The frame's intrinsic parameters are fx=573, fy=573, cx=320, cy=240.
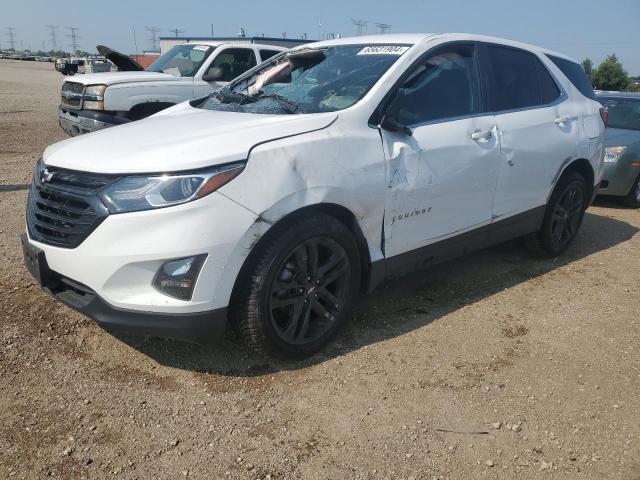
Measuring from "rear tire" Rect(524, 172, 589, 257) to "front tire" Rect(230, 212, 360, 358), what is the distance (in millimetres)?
2390

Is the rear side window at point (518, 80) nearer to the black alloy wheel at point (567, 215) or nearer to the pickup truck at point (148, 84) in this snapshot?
the black alloy wheel at point (567, 215)

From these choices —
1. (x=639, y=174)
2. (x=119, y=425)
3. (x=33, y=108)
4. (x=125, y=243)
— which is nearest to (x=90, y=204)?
(x=125, y=243)

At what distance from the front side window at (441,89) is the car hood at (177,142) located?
1.98 ft

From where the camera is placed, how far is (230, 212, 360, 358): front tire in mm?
2969

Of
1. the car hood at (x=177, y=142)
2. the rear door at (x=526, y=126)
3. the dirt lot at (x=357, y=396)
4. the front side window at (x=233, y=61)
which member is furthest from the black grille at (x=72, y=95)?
the rear door at (x=526, y=126)

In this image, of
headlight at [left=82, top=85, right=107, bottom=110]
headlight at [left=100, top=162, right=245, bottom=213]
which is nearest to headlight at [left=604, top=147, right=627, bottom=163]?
headlight at [left=100, top=162, right=245, bottom=213]

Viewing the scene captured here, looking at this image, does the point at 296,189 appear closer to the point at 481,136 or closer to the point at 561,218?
the point at 481,136

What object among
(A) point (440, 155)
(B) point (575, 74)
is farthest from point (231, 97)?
(B) point (575, 74)

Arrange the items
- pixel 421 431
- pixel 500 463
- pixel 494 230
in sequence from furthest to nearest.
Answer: pixel 494 230
pixel 421 431
pixel 500 463

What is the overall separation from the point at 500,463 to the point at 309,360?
121cm

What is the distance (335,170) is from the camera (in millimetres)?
3170

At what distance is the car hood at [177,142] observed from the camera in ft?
9.21

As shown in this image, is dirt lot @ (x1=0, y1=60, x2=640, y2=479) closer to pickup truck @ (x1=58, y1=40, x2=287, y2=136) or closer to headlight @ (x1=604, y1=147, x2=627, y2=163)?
headlight @ (x1=604, y1=147, x2=627, y2=163)

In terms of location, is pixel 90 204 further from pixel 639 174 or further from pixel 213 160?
pixel 639 174
